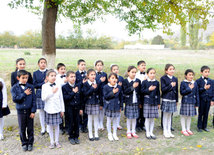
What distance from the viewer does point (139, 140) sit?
185 inches

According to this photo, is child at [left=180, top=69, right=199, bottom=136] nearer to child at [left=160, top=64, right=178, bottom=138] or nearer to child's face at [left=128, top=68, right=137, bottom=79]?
child at [left=160, top=64, right=178, bottom=138]

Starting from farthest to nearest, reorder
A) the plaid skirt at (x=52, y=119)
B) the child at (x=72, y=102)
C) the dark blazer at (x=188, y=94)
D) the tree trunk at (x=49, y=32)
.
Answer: the tree trunk at (x=49, y=32)
the dark blazer at (x=188, y=94)
the child at (x=72, y=102)
the plaid skirt at (x=52, y=119)

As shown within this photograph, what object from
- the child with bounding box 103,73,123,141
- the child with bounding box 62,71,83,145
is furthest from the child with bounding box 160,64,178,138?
the child with bounding box 62,71,83,145

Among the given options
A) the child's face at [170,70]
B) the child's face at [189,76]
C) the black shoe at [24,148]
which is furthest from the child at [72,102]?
the child's face at [189,76]

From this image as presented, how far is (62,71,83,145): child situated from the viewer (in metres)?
4.34

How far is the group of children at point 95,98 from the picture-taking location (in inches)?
164

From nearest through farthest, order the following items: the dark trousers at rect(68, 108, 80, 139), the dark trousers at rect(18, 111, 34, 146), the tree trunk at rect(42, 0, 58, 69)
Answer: the dark trousers at rect(18, 111, 34, 146) < the dark trousers at rect(68, 108, 80, 139) < the tree trunk at rect(42, 0, 58, 69)

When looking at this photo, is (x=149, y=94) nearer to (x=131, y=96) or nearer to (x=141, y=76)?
(x=131, y=96)

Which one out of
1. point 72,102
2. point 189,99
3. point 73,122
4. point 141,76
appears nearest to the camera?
point 72,102

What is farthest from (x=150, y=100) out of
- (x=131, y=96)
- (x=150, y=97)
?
(x=131, y=96)

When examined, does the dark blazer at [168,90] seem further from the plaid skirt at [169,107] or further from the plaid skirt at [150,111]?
the plaid skirt at [150,111]

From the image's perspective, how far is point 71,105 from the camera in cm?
443

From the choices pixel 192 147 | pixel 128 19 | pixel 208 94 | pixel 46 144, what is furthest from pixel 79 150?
pixel 128 19

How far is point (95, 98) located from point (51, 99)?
1000 millimetres
